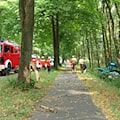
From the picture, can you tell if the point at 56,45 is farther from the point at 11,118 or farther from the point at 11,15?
the point at 11,118

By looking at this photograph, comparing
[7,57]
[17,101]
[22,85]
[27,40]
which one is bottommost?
[17,101]

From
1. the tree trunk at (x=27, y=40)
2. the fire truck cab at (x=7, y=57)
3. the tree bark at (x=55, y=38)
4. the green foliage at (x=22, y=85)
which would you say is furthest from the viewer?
the tree bark at (x=55, y=38)

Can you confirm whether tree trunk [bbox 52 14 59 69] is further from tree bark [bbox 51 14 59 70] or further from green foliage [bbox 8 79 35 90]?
green foliage [bbox 8 79 35 90]

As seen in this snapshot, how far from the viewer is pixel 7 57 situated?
3416 cm

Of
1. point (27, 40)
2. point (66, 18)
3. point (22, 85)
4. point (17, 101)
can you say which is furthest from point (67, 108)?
point (66, 18)

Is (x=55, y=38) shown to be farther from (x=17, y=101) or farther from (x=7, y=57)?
(x=17, y=101)

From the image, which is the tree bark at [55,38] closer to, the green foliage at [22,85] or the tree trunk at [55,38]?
the tree trunk at [55,38]

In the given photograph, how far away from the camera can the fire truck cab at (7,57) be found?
33156 millimetres

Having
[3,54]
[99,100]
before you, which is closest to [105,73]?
[3,54]

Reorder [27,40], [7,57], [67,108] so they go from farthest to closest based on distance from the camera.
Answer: [7,57] < [27,40] < [67,108]

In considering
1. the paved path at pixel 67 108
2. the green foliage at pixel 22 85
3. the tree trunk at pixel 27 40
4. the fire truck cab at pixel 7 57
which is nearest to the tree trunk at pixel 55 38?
the fire truck cab at pixel 7 57

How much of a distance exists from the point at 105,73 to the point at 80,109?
53.6 ft

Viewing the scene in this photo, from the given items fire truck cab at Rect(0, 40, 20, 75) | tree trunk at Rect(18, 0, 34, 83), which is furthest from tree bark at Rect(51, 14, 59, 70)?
tree trunk at Rect(18, 0, 34, 83)

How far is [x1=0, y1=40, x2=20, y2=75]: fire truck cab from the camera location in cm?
3316
